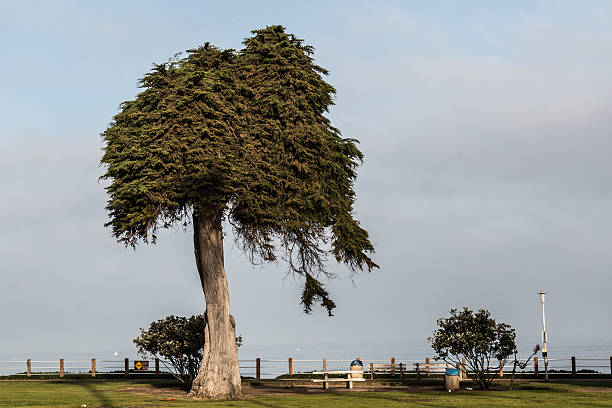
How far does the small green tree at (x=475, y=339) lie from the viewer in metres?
32.2

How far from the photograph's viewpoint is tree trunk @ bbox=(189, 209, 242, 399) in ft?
103

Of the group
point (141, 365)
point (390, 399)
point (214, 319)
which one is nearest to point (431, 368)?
point (390, 399)

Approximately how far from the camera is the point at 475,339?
32000 millimetres

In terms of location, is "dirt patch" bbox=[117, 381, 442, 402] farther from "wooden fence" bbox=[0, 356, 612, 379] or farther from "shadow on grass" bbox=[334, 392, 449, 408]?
"wooden fence" bbox=[0, 356, 612, 379]

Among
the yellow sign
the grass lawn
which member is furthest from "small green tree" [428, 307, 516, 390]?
the yellow sign

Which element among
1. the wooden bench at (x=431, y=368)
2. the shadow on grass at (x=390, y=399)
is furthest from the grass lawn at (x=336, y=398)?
the wooden bench at (x=431, y=368)

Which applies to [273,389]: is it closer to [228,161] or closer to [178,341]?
[178,341]

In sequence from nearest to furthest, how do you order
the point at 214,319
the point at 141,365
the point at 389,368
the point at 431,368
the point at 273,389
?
the point at 214,319
the point at 273,389
the point at 431,368
the point at 389,368
the point at 141,365

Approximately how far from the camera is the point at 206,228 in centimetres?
3219

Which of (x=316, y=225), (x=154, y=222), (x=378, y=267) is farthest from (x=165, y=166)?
(x=378, y=267)

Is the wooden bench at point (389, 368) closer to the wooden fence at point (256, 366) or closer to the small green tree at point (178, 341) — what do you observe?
the wooden fence at point (256, 366)

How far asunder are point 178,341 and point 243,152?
9.07m

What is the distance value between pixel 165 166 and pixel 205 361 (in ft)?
27.0

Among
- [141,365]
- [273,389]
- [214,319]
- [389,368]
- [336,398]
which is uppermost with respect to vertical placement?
[214,319]
